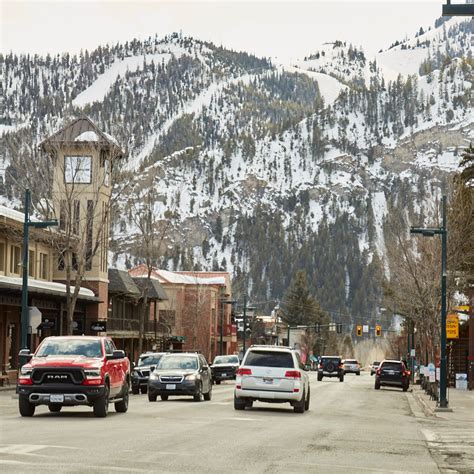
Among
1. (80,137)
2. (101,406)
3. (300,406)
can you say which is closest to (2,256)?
(80,137)

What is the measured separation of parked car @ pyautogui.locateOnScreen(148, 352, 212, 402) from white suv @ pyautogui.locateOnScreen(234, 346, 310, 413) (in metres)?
4.59

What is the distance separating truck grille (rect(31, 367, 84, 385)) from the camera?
981 inches

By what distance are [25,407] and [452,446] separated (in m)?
10.0

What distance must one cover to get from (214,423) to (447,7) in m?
11.9

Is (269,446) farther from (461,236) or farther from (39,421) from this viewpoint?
(461,236)

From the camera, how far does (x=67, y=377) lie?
25.0 meters

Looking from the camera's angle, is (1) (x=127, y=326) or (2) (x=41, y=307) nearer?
(2) (x=41, y=307)

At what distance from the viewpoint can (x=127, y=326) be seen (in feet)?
278

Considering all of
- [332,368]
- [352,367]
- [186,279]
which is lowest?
[352,367]

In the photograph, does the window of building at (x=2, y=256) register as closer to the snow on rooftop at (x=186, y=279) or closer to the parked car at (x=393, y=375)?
the parked car at (x=393, y=375)

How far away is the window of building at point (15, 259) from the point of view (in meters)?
59.0

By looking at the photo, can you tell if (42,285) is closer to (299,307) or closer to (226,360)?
(226,360)

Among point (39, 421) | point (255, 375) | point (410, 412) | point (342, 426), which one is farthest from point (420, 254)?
point (39, 421)

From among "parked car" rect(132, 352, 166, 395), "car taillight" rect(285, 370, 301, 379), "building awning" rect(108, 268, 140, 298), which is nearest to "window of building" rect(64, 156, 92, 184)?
"building awning" rect(108, 268, 140, 298)
